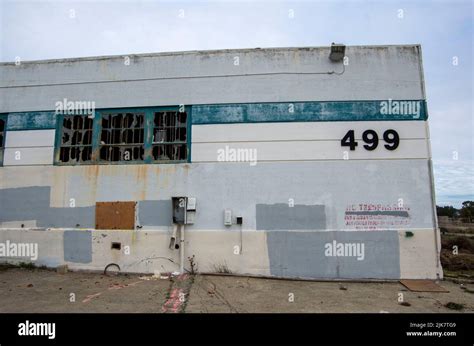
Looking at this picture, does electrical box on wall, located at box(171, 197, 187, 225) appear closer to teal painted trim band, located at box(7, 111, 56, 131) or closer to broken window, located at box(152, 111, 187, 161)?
broken window, located at box(152, 111, 187, 161)

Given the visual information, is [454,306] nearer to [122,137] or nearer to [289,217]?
[289,217]

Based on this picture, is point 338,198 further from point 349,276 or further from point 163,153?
point 163,153

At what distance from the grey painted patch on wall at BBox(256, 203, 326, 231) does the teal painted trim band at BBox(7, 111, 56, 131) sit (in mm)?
5609

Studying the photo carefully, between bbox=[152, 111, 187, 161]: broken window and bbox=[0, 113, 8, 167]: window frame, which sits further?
bbox=[0, 113, 8, 167]: window frame

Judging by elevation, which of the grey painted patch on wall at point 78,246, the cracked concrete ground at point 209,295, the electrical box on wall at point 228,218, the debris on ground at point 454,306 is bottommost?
the debris on ground at point 454,306

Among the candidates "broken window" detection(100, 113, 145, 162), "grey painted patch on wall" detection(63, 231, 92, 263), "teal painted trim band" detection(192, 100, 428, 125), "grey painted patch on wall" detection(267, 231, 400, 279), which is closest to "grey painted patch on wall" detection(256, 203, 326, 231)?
"grey painted patch on wall" detection(267, 231, 400, 279)

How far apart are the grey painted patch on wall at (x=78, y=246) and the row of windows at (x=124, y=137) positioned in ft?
5.73

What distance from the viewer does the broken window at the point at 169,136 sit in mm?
7844

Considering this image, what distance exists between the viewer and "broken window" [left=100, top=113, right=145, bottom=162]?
315 inches

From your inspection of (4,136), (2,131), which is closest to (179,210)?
(4,136)

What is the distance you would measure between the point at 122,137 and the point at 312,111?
4.60m

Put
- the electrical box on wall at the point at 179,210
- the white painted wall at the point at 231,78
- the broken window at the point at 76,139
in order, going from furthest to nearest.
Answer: the broken window at the point at 76,139, the white painted wall at the point at 231,78, the electrical box on wall at the point at 179,210

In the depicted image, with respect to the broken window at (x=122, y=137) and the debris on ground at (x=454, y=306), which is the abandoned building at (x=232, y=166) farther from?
the debris on ground at (x=454, y=306)

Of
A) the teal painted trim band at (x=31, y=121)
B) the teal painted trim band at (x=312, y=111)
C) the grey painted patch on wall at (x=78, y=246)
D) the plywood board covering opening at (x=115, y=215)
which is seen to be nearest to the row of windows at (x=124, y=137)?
the teal painted trim band at (x=31, y=121)
